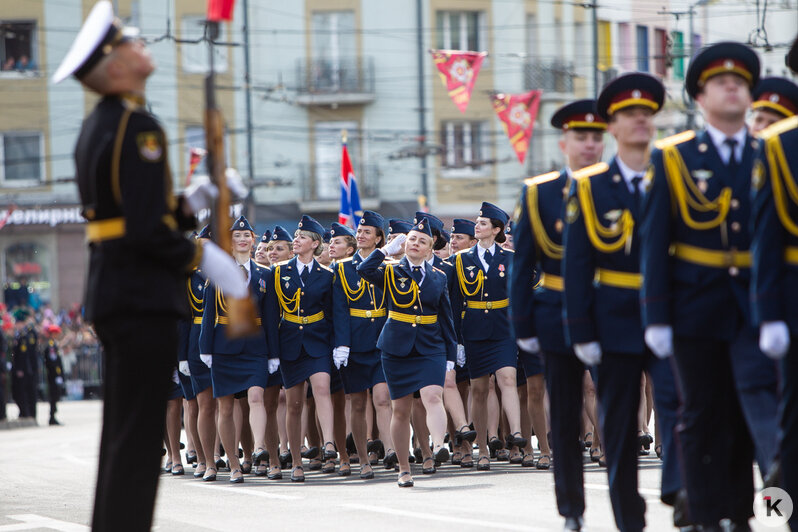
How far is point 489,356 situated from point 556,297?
222 inches

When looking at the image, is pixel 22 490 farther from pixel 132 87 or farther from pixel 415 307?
pixel 132 87

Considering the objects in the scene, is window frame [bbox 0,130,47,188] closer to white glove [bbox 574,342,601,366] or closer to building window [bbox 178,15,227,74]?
building window [bbox 178,15,227,74]

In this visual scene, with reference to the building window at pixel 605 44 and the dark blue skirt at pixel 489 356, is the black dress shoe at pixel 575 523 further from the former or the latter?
the building window at pixel 605 44

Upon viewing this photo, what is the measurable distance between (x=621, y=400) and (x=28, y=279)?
127 ft

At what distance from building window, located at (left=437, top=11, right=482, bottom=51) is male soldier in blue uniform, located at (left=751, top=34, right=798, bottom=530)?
3869 cm

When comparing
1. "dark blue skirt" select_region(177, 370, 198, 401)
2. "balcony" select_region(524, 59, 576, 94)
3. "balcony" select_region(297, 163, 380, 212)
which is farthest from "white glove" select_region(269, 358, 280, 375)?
"balcony" select_region(524, 59, 576, 94)

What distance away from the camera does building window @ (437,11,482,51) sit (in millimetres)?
44375

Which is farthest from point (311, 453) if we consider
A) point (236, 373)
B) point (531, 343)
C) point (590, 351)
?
point (590, 351)

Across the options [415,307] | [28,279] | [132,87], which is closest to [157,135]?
[132,87]

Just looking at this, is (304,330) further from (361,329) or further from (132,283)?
(132,283)

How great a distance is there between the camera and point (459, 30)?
44562 mm

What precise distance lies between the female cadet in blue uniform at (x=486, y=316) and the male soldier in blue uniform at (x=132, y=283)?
24.9 ft

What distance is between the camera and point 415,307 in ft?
41.1

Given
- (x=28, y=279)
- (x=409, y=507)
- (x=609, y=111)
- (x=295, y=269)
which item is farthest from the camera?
(x=28, y=279)
